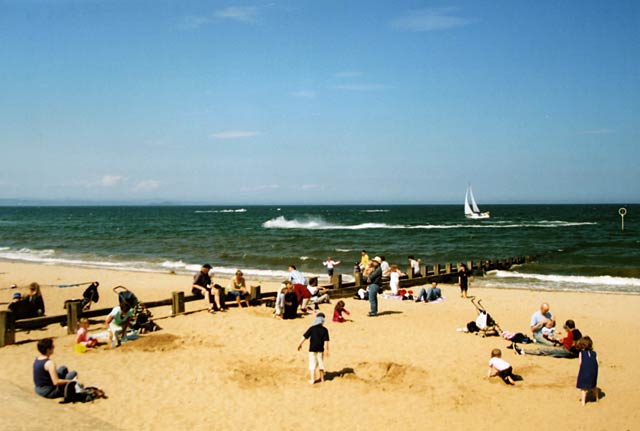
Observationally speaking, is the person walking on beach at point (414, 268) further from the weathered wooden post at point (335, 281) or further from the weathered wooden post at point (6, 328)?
the weathered wooden post at point (6, 328)

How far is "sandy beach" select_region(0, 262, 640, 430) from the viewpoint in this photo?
28.6 feet

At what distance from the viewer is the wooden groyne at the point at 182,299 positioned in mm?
12336

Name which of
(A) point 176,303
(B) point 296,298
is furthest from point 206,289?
(B) point 296,298

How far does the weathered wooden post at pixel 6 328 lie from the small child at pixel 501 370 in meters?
10.9

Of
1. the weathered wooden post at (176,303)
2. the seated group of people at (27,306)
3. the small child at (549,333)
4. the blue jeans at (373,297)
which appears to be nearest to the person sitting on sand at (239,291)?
the weathered wooden post at (176,303)

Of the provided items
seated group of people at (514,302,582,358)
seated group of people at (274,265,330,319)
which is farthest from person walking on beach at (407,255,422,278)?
seated group of people at (514,302,582,358)

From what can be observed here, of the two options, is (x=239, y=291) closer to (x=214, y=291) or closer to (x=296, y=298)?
(x=214, y=291)

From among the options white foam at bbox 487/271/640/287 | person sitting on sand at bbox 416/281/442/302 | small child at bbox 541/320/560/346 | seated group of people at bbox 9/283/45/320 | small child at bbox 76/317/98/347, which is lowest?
white foam at bbox 487/271/640/287

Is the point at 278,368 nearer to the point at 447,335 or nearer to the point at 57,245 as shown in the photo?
the point at 447,335

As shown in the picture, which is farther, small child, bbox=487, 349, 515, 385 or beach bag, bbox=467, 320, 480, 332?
beach bag, bbox=467, 320, 480, 332

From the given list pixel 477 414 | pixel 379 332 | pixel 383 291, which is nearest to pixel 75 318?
pixel 379 332

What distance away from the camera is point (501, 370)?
10352 mm

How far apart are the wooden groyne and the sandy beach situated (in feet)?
1.25

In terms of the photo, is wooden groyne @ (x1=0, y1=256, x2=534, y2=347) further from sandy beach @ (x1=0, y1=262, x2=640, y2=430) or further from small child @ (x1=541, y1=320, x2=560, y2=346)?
small child @ (x1=541, y1=320, x2=560, y2=346)
